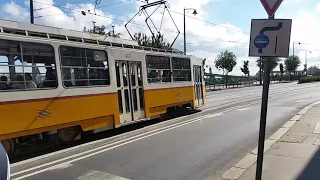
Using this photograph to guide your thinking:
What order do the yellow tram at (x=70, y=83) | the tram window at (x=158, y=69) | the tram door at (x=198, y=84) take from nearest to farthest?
the yellow tram at (x=70, y=83)
the tram window at (x=158, y=69)
the tram door at (x=198, y=84)

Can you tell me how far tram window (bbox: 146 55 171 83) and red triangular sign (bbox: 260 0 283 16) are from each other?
24.9 feet

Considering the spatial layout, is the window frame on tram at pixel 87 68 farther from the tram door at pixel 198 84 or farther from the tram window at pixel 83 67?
the tram door at pixel 198 84

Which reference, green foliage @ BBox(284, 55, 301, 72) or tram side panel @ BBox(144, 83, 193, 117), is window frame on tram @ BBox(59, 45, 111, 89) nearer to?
tram side panel @ BBox(144, 83, 193, 117)

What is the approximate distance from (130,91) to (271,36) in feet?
23.0

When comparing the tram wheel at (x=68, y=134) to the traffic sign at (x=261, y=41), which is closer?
the traffic sign at (x=261, y=41)

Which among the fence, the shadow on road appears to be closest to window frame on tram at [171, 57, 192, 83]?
the shadow on road

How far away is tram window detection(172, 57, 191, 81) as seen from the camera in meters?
13.5

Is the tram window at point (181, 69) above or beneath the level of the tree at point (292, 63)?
beneath

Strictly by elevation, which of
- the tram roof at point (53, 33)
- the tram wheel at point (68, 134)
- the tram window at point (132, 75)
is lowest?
the tram wheel at point (68, 134)

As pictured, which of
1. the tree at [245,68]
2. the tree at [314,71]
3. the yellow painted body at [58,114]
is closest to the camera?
the yellow painted body at [58,114]

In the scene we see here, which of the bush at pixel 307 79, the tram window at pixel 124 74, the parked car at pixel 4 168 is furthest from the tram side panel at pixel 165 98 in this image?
the bush at pixel 307 79

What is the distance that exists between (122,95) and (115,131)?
129 cm

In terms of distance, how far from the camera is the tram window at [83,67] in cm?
822

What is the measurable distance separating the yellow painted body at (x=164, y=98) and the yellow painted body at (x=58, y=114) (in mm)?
1926
